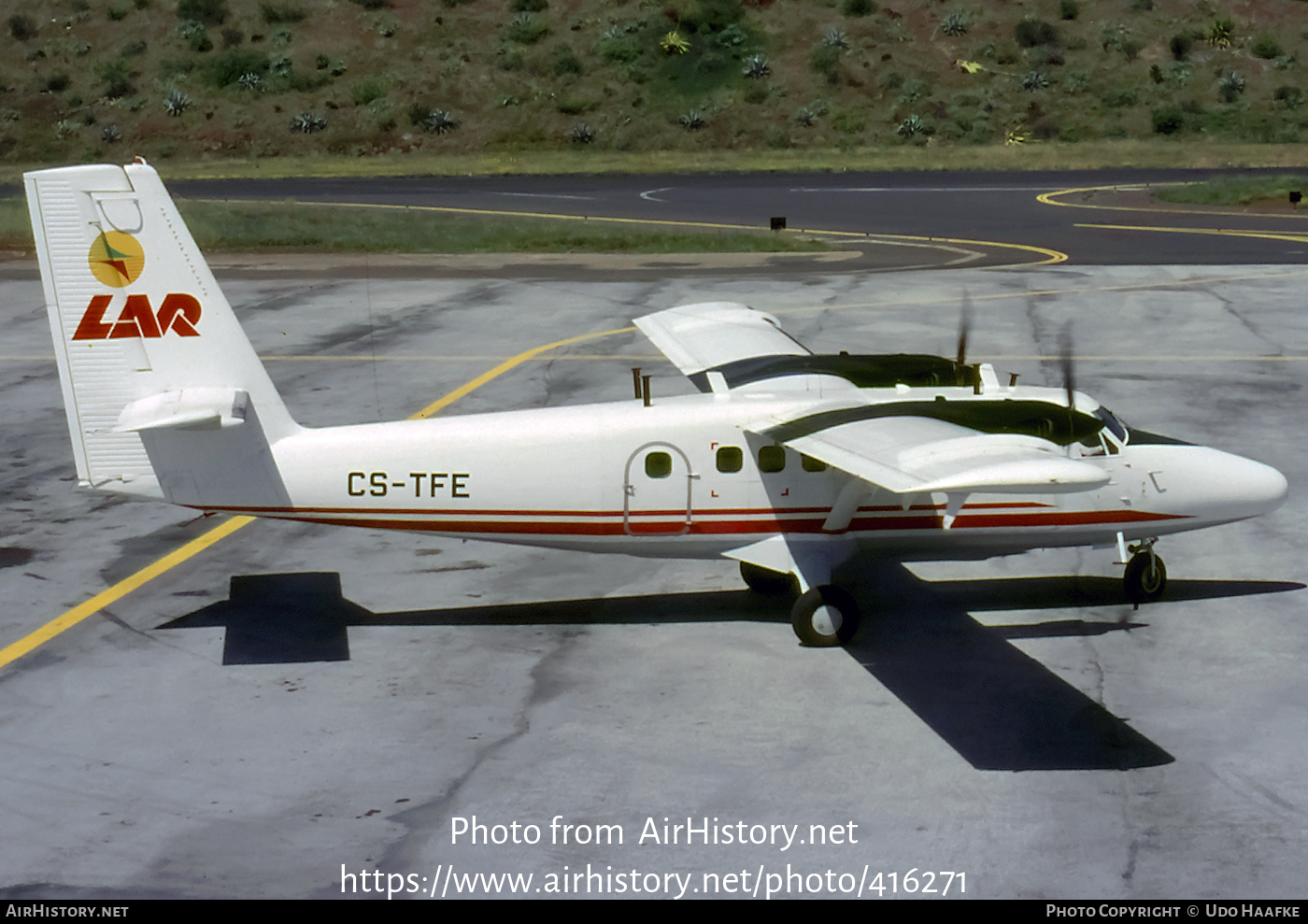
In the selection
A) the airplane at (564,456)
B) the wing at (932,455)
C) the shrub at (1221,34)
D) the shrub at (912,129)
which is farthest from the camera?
the shrub at (1221,34)

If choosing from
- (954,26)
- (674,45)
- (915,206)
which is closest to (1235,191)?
(915,206)

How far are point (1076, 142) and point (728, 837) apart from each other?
10025cm

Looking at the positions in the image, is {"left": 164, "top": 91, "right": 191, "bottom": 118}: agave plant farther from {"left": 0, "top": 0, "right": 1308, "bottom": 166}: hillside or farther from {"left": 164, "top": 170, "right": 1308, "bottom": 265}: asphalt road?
{"left": 164, "top": 170, "right": 1308, "bottom": 265}: asphalt road

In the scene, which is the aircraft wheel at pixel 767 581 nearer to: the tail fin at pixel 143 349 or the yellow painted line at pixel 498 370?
the tail fin at pixel 143 349

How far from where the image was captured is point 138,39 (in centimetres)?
12538

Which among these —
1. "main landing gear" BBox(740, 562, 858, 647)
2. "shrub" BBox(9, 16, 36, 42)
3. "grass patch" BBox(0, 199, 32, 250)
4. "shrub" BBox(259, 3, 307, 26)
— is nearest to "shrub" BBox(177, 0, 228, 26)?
"shrub" BBox(259, 3, 307, 26)

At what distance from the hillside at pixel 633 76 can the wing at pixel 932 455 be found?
9384 cm

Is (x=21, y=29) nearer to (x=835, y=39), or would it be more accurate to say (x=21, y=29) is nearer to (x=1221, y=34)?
(x=835, y=39)

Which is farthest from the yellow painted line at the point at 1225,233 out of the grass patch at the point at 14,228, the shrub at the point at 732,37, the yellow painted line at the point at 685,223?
the shrub at the point at 732,37

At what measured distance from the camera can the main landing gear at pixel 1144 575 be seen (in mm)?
17828

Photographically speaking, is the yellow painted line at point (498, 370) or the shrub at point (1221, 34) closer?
the yellow painted line at point (498, 370)

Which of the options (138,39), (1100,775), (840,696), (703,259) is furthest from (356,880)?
(138,39)

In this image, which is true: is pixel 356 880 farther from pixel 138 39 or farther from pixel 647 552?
pixel 138 39

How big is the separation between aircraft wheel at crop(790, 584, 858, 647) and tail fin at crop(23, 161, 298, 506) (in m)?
6.32
